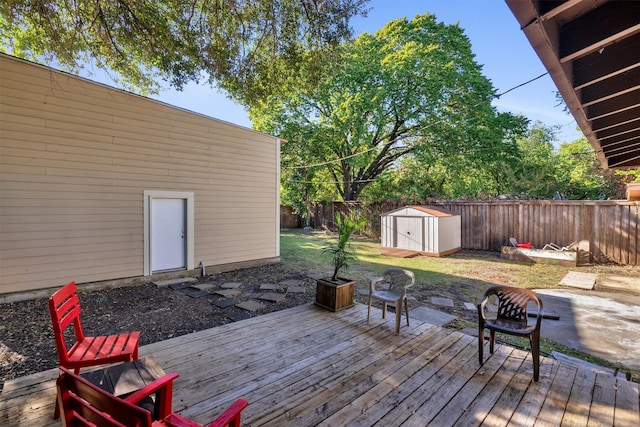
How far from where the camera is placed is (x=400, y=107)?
14.0 metres

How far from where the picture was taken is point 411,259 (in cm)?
953

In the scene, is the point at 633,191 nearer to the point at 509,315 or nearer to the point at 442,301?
the point at 442,301

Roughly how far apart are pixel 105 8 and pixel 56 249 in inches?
166

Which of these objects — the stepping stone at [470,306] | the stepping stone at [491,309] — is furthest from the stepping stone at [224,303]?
the stepping stone at [491,309]

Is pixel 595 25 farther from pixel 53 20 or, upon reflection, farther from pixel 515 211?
pixel 515 211

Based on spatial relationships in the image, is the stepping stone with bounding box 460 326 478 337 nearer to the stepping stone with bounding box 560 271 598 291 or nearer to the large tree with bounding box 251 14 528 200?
the stepping stone with bounding box 560 271 598 291

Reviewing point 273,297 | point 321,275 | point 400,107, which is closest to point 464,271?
point 321,275

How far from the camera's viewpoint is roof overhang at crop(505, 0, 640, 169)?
1657 mm

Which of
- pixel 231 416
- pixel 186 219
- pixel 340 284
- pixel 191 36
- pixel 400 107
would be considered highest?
pixel 400 107

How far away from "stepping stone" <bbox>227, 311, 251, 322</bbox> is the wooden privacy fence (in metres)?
9.53

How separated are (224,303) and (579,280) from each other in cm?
769

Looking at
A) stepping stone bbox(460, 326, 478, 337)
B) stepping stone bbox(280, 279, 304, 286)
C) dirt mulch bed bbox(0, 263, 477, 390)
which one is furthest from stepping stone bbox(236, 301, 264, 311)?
stepping stone bbox(460, 326, 478, 337)

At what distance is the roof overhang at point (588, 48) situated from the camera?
1.66 meters

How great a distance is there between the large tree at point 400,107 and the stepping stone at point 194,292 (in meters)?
8.69
